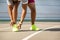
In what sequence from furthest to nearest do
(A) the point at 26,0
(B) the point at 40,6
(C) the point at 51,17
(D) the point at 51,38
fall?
(B) the point at 40,6 < (C) the point at 51,17 < (A) the point at 26,0 < (D) the point at 51,38

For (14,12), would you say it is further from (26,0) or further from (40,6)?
(40,6)

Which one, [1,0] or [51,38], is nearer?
[51,38]

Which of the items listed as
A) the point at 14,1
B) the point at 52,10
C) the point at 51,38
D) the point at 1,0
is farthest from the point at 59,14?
the point at 51,38

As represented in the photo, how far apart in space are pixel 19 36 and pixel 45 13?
19.5 feet

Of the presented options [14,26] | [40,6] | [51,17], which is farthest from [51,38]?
[40,6]

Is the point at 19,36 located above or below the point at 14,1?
below

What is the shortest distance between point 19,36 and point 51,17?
215 inches

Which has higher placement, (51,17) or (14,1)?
(14,1)

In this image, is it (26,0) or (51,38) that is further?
(26,0)

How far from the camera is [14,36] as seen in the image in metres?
7.31

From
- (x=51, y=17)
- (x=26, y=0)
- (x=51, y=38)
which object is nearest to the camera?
(x=51, y=38)

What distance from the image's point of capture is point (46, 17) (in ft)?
41.4

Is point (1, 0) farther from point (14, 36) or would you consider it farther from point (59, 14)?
point (14, 36)

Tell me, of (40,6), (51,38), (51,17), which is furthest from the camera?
(40,6)
